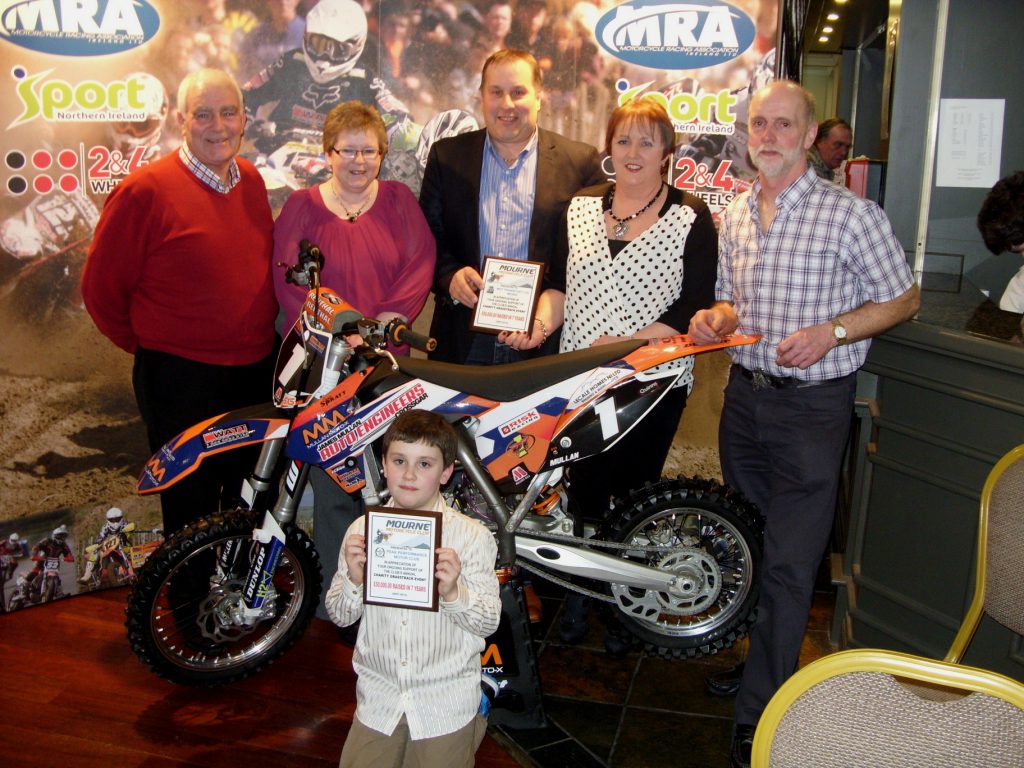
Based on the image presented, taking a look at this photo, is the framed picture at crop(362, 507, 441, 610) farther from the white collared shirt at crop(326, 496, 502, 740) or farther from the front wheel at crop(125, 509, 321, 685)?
the front wheel at crop(125, 509, 321, 685)

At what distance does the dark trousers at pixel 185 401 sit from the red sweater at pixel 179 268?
0.04 meters

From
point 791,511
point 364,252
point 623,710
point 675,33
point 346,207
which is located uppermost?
point 675,33

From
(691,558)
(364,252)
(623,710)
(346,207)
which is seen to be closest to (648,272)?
(691,558)

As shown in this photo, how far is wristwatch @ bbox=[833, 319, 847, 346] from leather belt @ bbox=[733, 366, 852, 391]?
13 cm

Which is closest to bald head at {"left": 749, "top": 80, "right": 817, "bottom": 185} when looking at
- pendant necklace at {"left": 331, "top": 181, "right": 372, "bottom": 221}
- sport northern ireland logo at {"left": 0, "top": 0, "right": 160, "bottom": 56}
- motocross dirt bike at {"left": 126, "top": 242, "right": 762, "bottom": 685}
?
motocross dirt bike at {"left": 126, "top": 242, "right": 762, "bottom": 685}

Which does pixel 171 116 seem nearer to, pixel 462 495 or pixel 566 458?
pixel 462 495

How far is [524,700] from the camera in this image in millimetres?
2578

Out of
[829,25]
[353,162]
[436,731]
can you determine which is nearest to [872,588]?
[436,731]

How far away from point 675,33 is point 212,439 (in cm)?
210

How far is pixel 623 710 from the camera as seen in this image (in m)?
2.73

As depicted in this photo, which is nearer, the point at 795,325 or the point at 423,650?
the point at 423,650

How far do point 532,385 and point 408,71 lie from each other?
1.54m

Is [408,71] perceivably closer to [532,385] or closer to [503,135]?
[503,135]

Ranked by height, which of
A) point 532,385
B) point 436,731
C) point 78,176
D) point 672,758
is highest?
point 78,176
